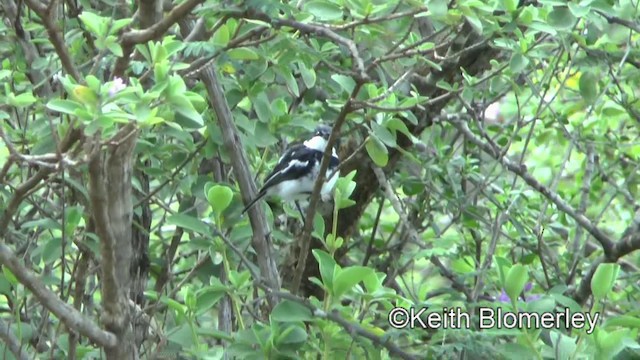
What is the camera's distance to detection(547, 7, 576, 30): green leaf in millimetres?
2713

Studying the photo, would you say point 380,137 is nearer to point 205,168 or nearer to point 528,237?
point 205,168

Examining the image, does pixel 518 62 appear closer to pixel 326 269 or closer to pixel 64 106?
pixel 326 269

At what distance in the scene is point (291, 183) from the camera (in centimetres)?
338

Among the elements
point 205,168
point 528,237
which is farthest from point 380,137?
point 528,237

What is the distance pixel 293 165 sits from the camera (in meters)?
3.39

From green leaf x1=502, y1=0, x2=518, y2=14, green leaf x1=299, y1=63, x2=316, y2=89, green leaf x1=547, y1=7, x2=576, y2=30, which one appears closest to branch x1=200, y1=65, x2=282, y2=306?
green leaf x1=299, y1=63, x2=316, y2=89

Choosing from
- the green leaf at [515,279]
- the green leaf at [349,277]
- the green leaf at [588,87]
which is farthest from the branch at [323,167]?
the green leaf at [588,87]

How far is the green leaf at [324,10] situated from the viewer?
8.27ft

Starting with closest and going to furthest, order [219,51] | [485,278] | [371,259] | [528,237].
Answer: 1. [219,51]
2. [485,278]
3. [528,237]
4. [371,259]

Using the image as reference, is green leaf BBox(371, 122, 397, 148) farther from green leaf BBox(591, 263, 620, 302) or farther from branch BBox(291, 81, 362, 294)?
green leaf BBox(591, 263, 620, 302)

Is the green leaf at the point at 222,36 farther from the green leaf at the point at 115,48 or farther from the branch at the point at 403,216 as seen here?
the branch at the point at 403,216

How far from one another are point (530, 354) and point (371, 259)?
65.2 inches

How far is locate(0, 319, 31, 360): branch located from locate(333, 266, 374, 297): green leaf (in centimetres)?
82

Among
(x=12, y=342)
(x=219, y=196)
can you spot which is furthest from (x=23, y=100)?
(x=12, y=342)
